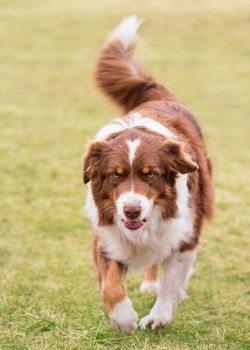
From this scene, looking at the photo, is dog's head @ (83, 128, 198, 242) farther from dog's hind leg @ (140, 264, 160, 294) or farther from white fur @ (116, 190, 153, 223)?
dog's hind leg @ (140, 264, 160, 294)

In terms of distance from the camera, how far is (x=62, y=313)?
16.8 ft

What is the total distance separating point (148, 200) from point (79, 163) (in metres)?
6.59

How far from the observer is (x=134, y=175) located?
411 centimetres

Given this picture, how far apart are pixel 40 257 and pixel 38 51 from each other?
16373mm

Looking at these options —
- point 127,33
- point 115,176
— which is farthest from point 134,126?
point 127,33

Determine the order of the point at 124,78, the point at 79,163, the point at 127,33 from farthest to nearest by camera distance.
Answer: the point at 79,163 < the point at 127,33 < the point at 124,78

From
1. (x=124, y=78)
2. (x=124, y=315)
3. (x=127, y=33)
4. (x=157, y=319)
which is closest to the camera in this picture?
(x=124, y=315)

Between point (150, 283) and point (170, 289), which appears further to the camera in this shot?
point (150, 283)

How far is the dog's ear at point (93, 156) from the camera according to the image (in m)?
4.34

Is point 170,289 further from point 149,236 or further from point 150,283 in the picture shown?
point 150,283

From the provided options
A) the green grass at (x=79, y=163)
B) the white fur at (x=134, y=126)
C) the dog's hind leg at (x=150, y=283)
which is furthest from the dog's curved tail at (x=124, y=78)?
the dog's hind leg at (x=150, y=283)

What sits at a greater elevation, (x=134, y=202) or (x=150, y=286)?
(x=134, y=202)

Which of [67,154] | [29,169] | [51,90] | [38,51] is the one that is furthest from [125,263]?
[38,51]

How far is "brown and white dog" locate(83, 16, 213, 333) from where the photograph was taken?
4141 mm
